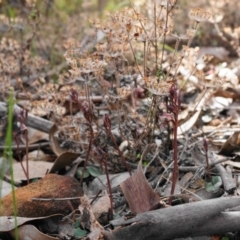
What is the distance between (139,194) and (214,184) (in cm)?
36

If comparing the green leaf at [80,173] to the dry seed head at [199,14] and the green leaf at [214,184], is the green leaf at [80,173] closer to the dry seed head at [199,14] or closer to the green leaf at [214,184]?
the green leaf at [214,184]

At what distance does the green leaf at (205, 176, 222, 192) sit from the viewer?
6.22 ft

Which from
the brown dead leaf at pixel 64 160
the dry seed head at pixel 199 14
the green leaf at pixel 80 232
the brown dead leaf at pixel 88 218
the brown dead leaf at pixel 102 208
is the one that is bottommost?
the green leaf at pixel 80 232

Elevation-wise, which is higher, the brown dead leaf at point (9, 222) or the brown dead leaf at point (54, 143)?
the brown dead leaf at point (54, 143)

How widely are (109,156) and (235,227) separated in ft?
2.47

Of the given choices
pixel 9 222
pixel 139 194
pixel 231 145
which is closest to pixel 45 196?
pixel 9 222

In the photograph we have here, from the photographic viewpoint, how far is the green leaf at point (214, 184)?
1.90 metres

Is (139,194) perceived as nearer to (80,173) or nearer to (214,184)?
(214,184)

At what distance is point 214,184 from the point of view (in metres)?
1.92

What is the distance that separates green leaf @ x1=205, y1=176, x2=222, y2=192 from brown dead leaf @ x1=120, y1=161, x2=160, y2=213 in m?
0.32

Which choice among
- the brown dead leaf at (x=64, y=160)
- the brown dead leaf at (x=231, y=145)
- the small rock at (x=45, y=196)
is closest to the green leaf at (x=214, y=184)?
the brown dead leaf at (x=231, y=145)

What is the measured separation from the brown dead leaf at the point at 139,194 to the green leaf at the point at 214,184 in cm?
32

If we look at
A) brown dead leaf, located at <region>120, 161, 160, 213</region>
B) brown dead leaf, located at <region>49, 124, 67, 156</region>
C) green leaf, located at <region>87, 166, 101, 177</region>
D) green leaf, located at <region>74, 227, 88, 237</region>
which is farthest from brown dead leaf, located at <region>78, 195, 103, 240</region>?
brown dead leaf, located at <region>49, 124, 67, 156</region>

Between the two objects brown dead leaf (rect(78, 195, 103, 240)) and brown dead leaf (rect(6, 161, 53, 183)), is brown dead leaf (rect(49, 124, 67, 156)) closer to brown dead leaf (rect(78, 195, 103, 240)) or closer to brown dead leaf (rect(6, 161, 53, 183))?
brown dead leaf (rect(6, 161, 53, 183))
